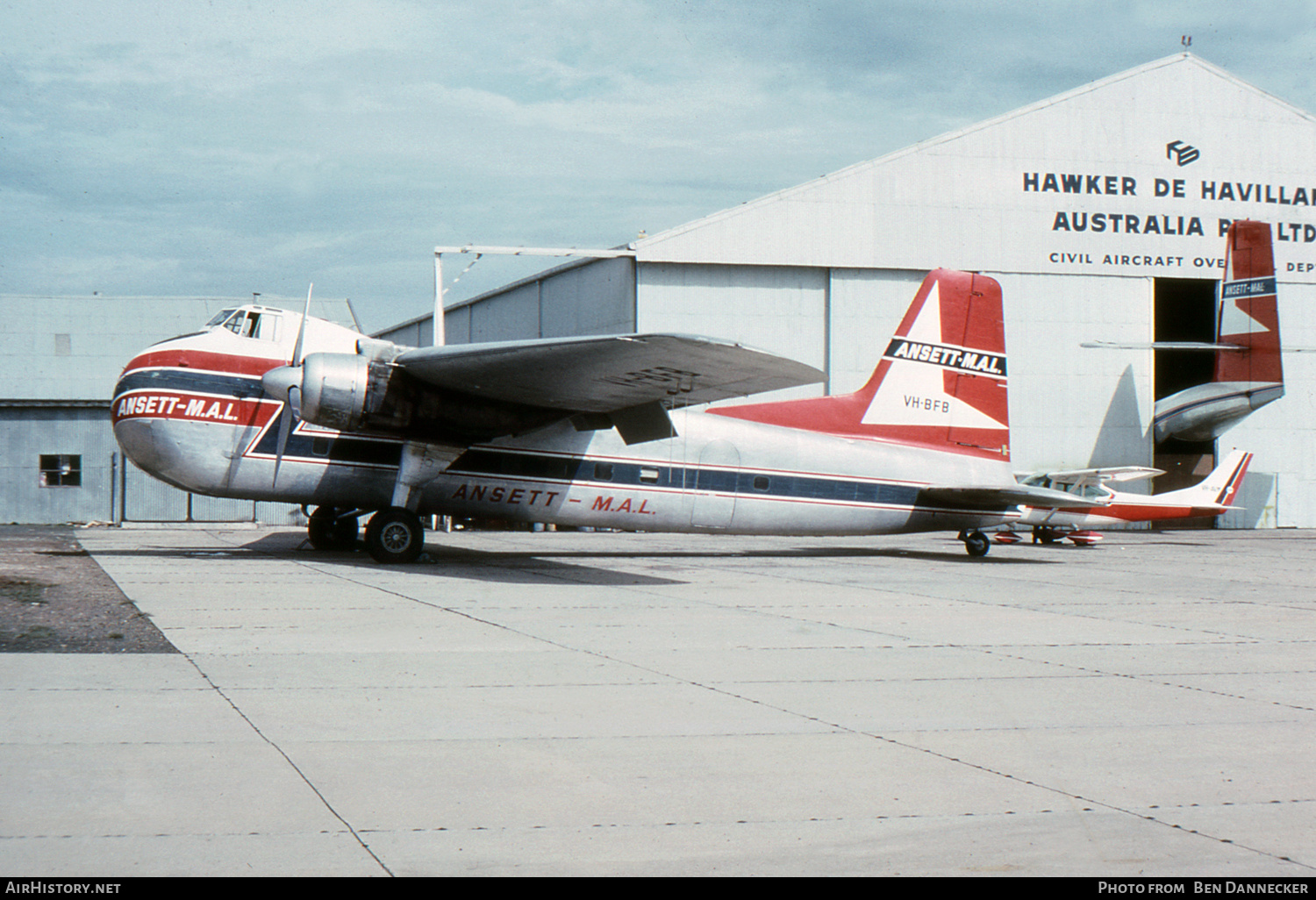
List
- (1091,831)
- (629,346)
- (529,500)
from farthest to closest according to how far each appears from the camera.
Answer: (529,500), (629,346), (1091,831)

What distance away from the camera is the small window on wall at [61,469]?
34.6m

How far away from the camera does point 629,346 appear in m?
14.5

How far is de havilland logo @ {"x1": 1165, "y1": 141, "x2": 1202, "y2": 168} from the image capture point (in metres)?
37.0

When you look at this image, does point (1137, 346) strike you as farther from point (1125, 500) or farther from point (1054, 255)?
point (1125, 500)

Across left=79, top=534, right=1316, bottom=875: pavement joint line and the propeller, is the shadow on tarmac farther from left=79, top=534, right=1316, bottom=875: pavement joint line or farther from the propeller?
the propeller

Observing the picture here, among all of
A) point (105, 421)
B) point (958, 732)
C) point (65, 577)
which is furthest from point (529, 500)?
point (105, 421)

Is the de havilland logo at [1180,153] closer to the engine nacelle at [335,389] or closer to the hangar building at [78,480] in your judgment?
the hangar building at [78,480]

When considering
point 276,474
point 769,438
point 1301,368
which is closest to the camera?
point 276,474

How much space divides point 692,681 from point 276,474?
1135 cm

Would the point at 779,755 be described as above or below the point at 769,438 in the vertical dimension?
below

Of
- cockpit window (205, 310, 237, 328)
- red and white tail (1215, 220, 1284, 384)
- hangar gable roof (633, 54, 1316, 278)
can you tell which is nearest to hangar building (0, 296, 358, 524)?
hangar gable roof (633, 54, 1316, 278)

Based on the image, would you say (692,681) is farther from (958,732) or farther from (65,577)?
(65,577)

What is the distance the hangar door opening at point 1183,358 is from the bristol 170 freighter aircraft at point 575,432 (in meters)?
20.8

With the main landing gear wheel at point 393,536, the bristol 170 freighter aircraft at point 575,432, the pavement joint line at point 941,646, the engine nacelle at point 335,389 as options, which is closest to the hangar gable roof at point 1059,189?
the bristol 170 freighter aircraft at point 575,432
